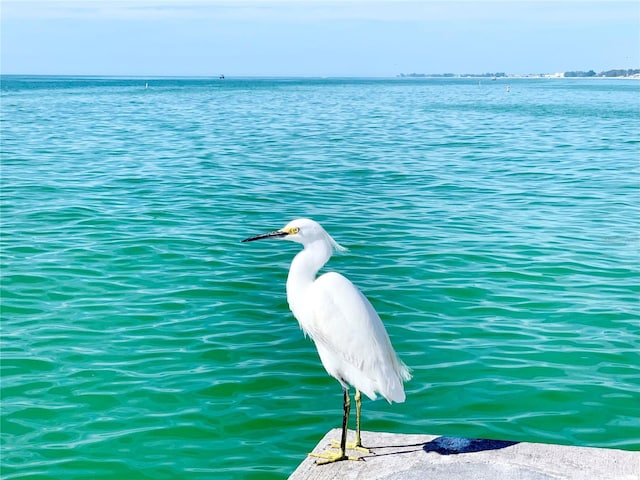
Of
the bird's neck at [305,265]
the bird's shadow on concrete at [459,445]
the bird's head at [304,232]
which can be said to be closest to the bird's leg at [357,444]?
the bird's shadow on concrete at [459,445]

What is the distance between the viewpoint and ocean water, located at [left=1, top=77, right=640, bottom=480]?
8.05 metres

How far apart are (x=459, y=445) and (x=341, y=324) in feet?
4.54

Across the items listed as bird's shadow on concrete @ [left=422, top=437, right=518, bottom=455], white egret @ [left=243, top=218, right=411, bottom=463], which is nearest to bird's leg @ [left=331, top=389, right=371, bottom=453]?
white egret @ [left=243, top=218, right=411, bottom=463]

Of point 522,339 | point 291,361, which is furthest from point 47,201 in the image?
point 522,339

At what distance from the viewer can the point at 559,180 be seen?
22.8m

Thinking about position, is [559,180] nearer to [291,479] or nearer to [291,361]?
[291,361]

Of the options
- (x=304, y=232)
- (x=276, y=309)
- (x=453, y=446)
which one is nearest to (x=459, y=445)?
(x=453, y=446)

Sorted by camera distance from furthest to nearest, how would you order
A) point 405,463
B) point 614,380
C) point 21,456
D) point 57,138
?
point 57,138
point 614,380
point 21,456
point 405,463

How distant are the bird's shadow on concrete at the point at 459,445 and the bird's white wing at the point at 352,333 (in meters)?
0.46

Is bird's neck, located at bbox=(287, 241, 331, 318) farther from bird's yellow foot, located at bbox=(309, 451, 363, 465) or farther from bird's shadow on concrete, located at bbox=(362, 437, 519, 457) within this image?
bird's shadow on concrete, located at bbox=(362, 437, 519, 457)

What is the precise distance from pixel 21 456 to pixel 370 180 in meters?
16.2

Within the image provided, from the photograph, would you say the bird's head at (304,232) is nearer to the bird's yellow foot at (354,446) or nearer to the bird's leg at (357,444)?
the bird's leg at (357,444)

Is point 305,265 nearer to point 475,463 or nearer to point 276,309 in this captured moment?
point 475,463

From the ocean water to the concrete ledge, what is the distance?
1318 millimetres
